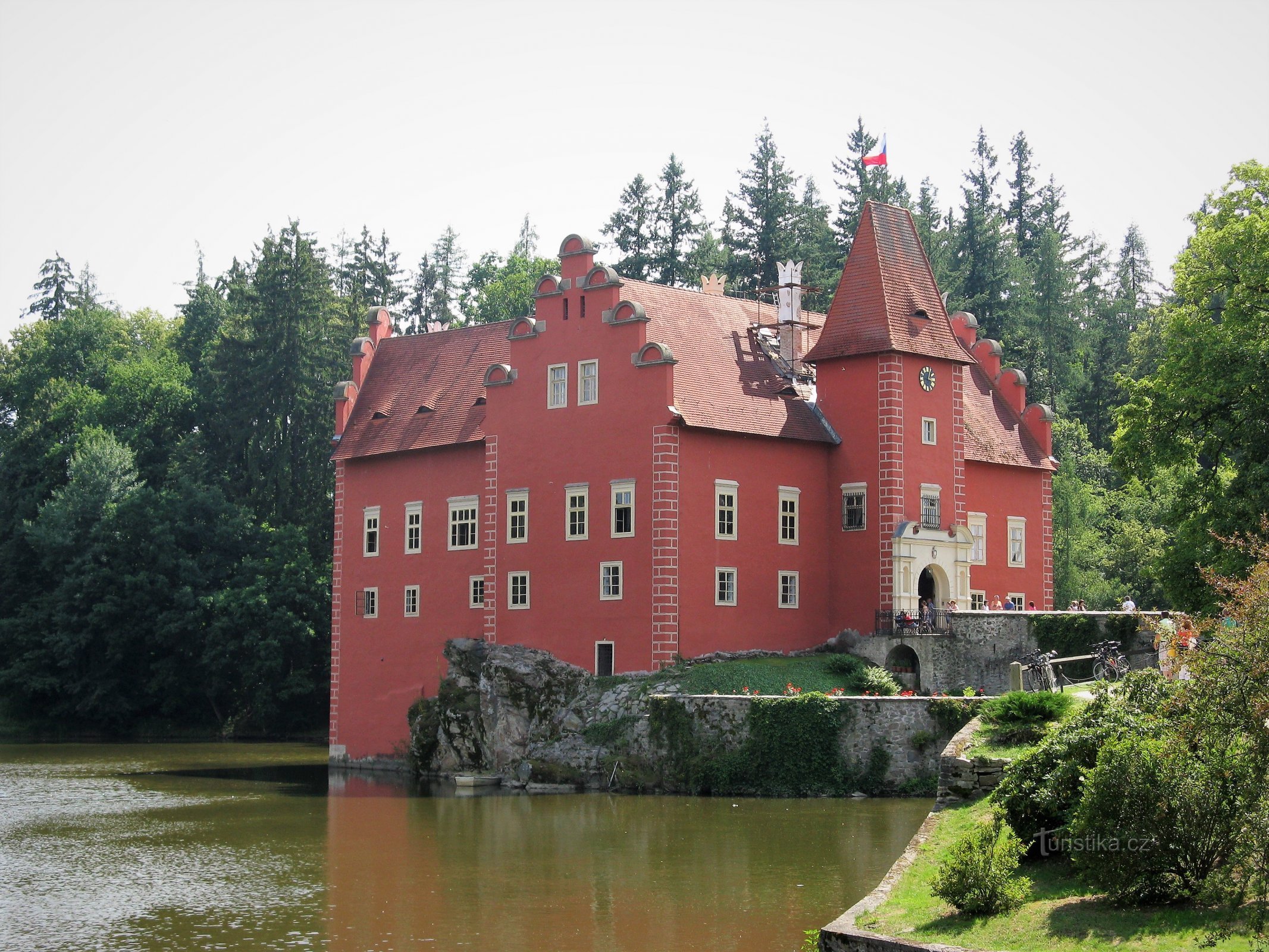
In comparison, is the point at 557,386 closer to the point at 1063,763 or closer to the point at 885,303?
the point at 885,303

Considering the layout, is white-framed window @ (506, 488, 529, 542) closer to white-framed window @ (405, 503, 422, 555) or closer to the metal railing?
white-framed window @ (405, 503, 422, 555)

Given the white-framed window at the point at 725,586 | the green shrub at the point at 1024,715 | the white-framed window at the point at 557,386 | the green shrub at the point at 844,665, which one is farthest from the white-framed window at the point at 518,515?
the green shrub at the point at 1024,715

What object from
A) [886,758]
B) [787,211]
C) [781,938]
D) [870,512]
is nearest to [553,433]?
[870,512]

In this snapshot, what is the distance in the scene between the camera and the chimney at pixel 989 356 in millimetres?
50906

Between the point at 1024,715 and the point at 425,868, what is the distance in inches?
393

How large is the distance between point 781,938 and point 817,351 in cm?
2541

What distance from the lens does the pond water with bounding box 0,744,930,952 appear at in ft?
69.0

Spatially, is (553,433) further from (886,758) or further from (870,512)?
(886,758)

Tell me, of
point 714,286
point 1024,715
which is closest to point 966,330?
point 714,286

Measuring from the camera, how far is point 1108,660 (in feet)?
114

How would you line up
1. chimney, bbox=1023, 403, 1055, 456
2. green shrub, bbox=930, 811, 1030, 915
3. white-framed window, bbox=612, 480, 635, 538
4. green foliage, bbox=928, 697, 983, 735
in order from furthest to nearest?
chimney, bbox=1023, 403, 1055, 456, white-framed window, bbox=612, 480, 635, 538, green foliage, bbox=928, 697, 983, 735, green shrub, bbox=930, 811, 1030, 915

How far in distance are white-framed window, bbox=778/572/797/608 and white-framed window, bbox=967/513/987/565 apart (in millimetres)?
6968

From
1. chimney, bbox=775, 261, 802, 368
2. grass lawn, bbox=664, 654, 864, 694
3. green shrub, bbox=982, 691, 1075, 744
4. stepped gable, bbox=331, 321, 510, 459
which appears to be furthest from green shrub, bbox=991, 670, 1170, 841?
stepped gable, bbox=331, 321, 510, 459

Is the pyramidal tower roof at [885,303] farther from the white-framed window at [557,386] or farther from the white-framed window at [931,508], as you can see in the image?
the white-framed window at [557,386]
